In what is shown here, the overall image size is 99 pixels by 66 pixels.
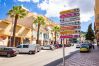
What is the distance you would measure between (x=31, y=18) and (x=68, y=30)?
67.1 meters

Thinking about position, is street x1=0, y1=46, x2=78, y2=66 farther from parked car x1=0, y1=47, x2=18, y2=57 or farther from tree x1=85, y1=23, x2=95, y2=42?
tree x1=85, y1=23, x2=95, y2=42

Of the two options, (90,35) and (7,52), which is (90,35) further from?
(7,52)

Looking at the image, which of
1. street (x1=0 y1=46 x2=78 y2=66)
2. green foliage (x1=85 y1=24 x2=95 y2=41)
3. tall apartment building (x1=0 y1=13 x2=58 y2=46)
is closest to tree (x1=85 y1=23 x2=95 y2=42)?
green foliage (x1=85 y1=24 x2=95 y2=41)

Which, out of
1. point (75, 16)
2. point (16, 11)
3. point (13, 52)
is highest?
point (16, 11)

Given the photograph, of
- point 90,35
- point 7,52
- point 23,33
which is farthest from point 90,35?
point 7,52

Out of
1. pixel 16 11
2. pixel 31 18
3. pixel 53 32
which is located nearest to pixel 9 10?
pixel 16 11

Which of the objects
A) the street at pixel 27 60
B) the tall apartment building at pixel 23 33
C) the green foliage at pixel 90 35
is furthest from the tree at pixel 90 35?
the street at pixel 27 60

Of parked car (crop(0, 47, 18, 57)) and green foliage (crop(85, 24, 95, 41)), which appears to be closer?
parked car (crop(0, 47, 18, 57))

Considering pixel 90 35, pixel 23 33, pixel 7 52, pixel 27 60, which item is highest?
pixel 90 35

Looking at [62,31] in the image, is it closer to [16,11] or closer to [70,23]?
[70,23]

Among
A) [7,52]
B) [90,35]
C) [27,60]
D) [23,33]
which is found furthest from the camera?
[90,35]

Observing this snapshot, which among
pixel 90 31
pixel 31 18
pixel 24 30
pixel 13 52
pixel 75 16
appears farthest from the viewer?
pixel 90 31

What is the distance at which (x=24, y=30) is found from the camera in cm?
6388

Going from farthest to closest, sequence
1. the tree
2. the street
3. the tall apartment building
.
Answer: the tree
the tall apartment building
the street
